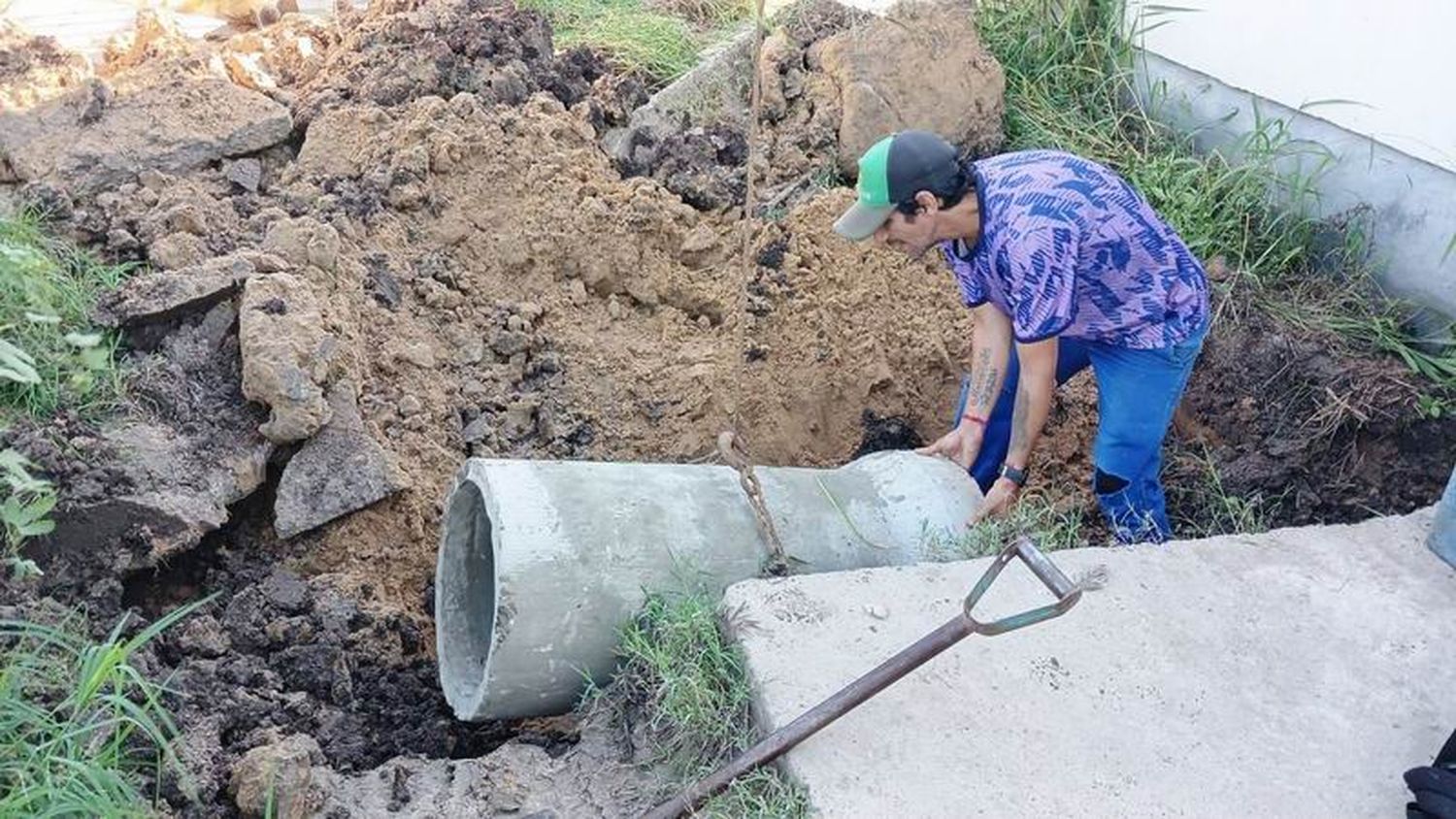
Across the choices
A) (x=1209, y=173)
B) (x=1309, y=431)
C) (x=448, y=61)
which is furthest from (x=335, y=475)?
(x=1209, y=173)

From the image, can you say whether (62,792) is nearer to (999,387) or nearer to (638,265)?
(999,387)

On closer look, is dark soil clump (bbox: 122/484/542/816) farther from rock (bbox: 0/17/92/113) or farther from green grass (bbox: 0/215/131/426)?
rock (bbox: 0/17/92/113)

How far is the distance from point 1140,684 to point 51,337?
2899 mm

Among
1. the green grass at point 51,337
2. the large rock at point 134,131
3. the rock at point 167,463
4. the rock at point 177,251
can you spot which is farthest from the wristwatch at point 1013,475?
the large rock at point 134,131

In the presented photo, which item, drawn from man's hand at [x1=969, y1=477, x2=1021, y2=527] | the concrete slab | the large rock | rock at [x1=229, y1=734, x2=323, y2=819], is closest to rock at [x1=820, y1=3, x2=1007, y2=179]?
man's hand at [x1=969, y1=477, x2=1021, y2=527]

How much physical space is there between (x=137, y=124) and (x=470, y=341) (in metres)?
1.48

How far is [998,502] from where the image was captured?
340cm

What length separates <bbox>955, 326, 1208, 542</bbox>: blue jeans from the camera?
3.54 metres

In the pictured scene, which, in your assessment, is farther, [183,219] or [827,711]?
[183,219]

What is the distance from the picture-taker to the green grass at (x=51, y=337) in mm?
3305

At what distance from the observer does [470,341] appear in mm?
4254

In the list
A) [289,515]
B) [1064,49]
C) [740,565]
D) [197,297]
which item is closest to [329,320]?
[197,297]

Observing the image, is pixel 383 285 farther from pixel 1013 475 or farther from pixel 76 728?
pixel 1013 475

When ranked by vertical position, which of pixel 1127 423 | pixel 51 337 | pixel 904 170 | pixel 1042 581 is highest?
pixel 904 170
